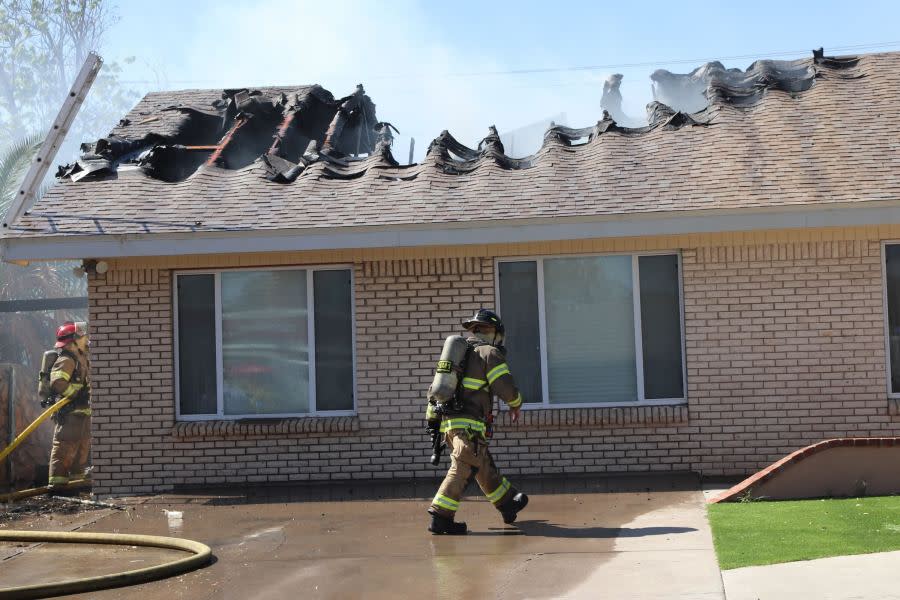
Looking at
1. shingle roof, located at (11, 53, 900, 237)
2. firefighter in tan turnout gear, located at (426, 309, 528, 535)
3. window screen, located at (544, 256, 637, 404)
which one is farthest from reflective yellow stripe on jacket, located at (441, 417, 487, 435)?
window screen, located at (544, 256, 637, 404)

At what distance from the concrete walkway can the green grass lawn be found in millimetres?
180

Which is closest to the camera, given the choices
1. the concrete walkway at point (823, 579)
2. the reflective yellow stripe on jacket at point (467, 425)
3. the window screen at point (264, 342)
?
the concrete walkway at point (823, 579)

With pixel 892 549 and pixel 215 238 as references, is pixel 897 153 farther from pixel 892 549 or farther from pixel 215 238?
pixel 215 238

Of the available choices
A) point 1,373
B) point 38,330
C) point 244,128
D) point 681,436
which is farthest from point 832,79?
point 38,330

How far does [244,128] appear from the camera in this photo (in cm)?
1412

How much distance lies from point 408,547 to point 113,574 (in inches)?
80.9

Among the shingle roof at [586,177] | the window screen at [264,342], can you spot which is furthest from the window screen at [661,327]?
the window screen at [264,342]

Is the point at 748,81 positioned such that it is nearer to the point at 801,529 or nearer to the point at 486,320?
the point at 486,320

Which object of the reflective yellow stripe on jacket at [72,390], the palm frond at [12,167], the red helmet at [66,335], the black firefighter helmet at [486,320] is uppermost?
the palm frond at [12,167]

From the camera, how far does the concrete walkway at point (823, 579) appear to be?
6.06m

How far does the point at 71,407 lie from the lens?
13953 millimetres

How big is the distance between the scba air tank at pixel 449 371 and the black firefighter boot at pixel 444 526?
0.87m

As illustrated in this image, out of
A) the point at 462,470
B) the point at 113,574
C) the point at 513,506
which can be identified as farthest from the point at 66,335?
the point at 513,506

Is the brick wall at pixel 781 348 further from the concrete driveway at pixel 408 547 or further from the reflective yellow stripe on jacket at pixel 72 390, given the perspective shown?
the reflective yellow stripe on jacket at pixel 72 390
